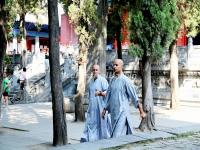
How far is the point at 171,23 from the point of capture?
48.0 feet

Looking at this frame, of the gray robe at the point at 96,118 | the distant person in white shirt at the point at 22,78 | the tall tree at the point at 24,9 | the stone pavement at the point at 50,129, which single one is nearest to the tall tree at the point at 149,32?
the stone pavement at the point at 50,129

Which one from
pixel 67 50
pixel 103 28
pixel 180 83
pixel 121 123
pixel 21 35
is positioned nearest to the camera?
pixel 121 123

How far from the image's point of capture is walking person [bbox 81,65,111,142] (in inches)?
488

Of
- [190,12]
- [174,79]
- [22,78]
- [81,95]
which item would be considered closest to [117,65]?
[81,95]

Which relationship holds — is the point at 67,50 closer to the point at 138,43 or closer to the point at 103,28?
the point at 103,28

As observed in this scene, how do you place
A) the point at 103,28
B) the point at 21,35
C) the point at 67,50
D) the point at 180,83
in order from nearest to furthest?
the point at 103,28 < the point at 180,83 < the point at 21,35 < the point at 67,50

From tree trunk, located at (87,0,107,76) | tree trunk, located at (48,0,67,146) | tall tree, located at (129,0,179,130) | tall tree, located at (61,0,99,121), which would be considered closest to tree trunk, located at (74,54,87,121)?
tall tree, located at (61,0,99,121)

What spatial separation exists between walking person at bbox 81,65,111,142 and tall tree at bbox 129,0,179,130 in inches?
81.3

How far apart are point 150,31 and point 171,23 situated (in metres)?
0.62

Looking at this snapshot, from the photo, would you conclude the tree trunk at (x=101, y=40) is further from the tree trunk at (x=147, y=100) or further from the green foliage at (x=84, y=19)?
the tree trunk at (x=147, y=100)

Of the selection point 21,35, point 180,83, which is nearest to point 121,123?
point 180,83

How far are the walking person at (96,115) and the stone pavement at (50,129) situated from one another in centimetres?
50

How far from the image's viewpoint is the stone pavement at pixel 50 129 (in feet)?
29.3

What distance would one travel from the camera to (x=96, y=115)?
41.8 ft
